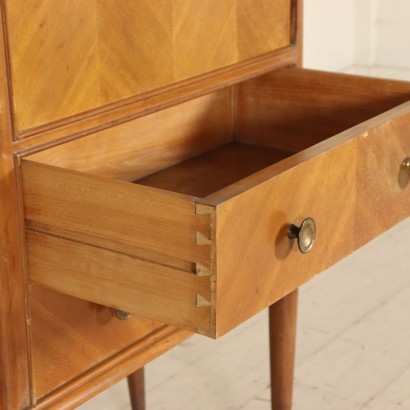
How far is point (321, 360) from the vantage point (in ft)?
6.55

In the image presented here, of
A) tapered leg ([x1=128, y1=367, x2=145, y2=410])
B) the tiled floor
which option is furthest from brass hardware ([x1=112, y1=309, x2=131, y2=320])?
the tiled floor

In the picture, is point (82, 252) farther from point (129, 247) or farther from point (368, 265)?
point (368, 265)

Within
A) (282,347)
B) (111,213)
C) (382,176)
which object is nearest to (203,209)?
(111,213)

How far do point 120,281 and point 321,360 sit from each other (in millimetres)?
1064

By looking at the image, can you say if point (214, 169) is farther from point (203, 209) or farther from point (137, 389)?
point (137, 389)

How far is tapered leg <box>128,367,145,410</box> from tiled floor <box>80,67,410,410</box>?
10 cm

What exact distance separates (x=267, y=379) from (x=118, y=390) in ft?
0.94

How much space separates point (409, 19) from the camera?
3.47 meters

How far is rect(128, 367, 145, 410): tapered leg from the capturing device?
67.6 inches

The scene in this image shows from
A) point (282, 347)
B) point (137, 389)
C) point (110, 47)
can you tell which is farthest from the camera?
point (137, 389)

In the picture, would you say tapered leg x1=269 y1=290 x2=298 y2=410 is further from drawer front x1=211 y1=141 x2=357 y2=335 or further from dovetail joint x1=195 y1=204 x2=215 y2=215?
dovetail joint x1=195 y1=204 x2=215 y2=215

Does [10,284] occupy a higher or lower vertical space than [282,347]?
higher

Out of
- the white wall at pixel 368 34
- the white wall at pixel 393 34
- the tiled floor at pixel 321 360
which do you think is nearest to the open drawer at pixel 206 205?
the tiled floor at pixel 321 360

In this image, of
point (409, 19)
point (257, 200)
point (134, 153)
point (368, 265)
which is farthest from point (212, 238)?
point (409, 19)
